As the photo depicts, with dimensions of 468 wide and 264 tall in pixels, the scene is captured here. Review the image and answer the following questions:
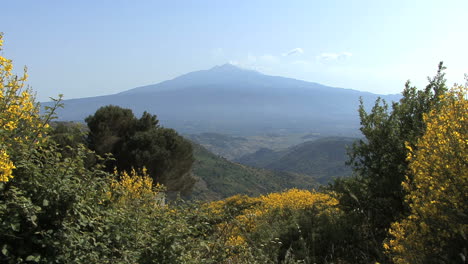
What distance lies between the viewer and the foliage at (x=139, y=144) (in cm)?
2695

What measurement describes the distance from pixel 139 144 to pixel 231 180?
6011 centimetres

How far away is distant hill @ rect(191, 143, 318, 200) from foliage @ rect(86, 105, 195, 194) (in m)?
36.6

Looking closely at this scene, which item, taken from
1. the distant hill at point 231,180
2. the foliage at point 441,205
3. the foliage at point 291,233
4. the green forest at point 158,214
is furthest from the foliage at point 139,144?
the distant hill at point 231,180

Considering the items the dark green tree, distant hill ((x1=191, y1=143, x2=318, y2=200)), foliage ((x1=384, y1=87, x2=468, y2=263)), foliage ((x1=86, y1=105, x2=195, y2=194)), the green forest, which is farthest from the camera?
distant hill ((x1=191, y1=143, x2=318, y2=200))

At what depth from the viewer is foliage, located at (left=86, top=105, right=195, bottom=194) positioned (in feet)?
88.4

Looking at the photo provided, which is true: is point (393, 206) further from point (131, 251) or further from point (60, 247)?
point (60, 247)

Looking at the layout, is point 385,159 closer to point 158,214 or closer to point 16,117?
point 158,214

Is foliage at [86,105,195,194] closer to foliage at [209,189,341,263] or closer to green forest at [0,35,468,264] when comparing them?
foliage at [209,189,341,263]

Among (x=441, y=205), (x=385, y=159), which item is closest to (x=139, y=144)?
(x=385, y=159)

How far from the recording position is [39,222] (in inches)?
149

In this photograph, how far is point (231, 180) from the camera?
86.4m

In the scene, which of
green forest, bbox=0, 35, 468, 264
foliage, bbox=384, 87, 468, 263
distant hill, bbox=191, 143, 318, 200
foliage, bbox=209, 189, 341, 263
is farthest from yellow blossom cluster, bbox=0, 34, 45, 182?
distant hill, bbox=191, 143, 318, 200

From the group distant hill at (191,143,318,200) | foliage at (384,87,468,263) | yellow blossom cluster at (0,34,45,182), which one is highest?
yellow blossom cluster at (0,34,45,182)

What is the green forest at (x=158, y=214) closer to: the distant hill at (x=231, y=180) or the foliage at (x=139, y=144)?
the foliage at (x=139, y=144)
